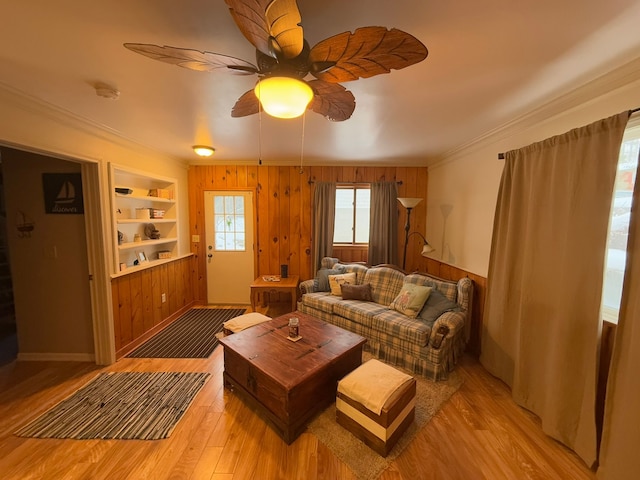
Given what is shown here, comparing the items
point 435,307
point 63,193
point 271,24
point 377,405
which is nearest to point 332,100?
point 271,24

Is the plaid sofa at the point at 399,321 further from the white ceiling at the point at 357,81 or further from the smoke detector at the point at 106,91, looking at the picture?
the smoke detector at the point at 106,91

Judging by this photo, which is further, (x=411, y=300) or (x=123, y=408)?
(x=411, y=300)

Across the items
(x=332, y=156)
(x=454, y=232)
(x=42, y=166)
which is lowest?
(x=454, y=232)

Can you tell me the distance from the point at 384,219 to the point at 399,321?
1837 millimetres

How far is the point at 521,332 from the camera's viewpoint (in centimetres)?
204

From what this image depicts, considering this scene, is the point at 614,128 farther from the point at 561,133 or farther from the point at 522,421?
the point at 522,421

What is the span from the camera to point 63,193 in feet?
8.23

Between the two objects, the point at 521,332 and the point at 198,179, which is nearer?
the point at 521,332

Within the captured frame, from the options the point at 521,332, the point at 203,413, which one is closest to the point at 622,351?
the point at 521,332

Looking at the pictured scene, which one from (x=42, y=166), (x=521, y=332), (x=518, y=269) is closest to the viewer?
(x=521, y=332)

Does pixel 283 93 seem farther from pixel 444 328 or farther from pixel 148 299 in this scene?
pixel 148 299

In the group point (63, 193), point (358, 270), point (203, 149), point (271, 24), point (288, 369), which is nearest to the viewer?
point (271, 24)

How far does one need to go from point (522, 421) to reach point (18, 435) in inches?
145

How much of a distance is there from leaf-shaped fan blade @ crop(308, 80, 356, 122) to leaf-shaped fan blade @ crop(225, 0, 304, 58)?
229 mm
